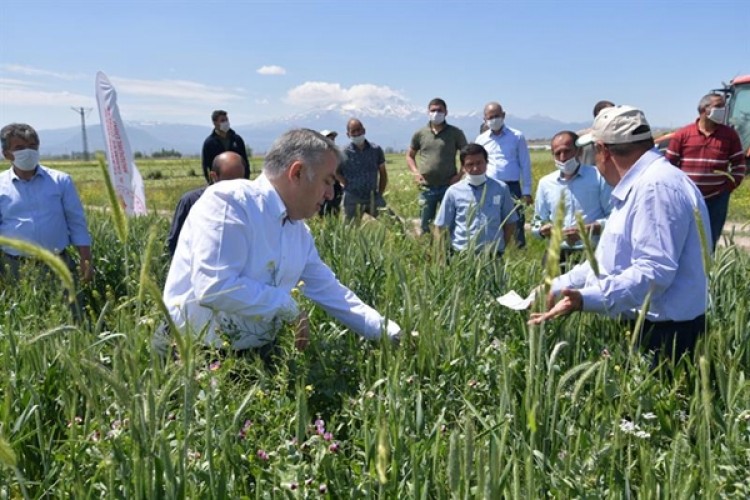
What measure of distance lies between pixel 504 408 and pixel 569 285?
4.37 feet

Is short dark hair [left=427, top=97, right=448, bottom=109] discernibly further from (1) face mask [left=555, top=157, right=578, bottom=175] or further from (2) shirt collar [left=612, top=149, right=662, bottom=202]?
(2) shirt collar [left=612, top=149, right=662, bottom=202]

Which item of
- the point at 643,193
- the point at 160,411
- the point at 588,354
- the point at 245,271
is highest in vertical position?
the point at 643,193

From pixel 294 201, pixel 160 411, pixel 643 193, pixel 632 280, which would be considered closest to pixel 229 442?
pixel 160 411

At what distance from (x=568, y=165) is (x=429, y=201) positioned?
9.00 ft

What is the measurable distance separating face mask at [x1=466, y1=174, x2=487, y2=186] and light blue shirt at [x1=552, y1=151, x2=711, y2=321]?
7.69 feet

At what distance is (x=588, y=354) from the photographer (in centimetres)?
247

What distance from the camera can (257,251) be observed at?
2504mm

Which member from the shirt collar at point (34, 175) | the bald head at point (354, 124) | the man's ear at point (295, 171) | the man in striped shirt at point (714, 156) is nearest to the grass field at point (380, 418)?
the man's ear at point (295, 171)

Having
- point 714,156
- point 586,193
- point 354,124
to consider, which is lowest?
point 586,193

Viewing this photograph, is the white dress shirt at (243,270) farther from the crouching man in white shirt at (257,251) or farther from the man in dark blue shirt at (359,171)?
the man in dark blue shirt at (359,171)

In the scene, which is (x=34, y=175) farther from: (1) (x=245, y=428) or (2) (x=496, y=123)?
(2) (x=496, y=123)

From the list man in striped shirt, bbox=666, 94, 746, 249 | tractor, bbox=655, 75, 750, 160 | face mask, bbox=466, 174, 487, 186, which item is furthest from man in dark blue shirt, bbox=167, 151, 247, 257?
tractor, bbox=655, 75, 750, 160

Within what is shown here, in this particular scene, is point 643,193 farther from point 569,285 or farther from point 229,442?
point 229,442

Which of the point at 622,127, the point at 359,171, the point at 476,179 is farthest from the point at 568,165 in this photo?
the point at 359,171
